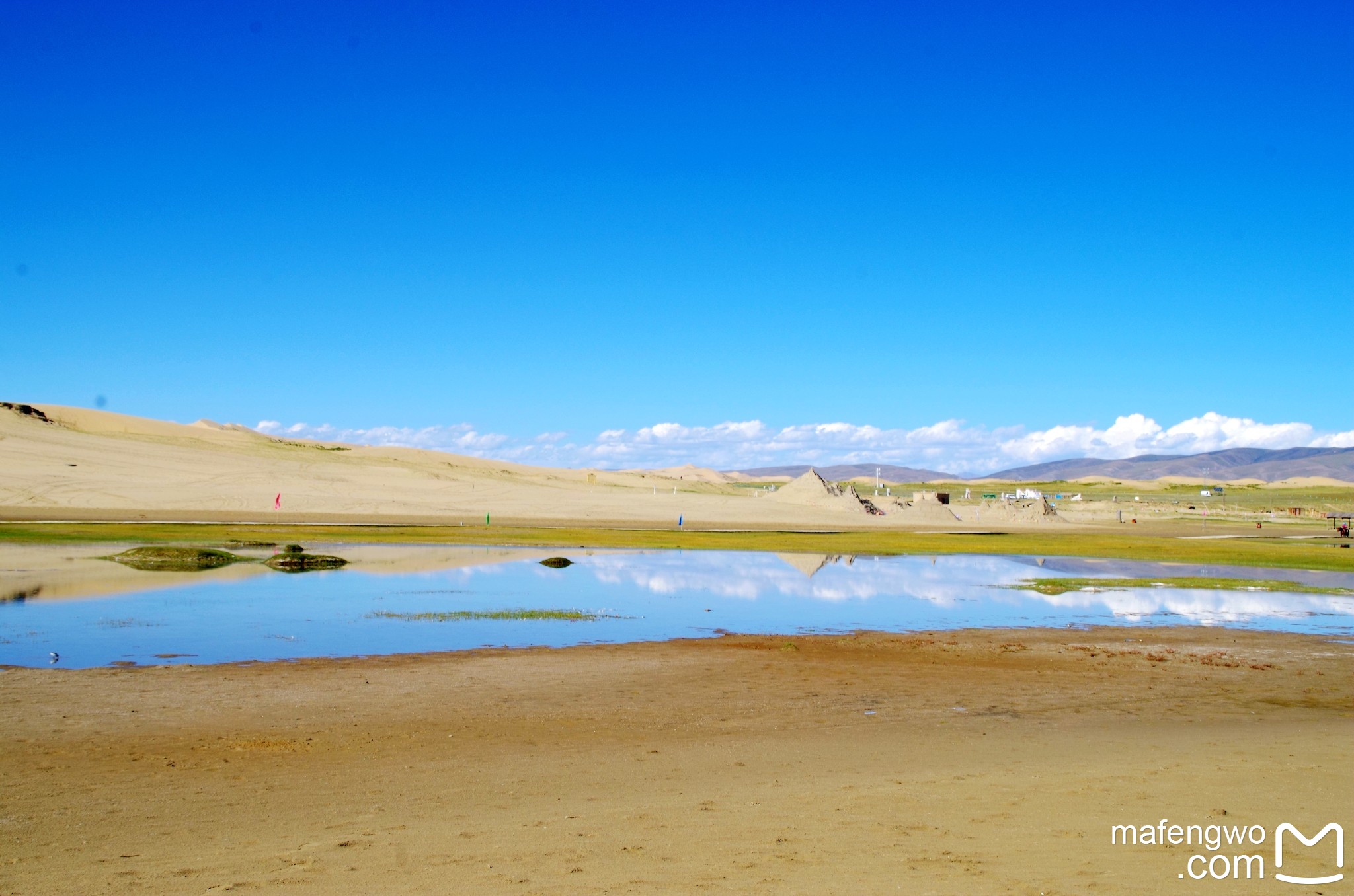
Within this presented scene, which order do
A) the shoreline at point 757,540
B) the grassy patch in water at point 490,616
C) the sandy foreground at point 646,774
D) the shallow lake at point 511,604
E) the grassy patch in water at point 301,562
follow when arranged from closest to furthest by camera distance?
1. the sandy foreground at point 646,774
2. the shallow lake at point 511,604
3. the grassy patch in water at point 490,616
4. the grassy patch in water at point 301,562
5. the shoreline at point 757,540

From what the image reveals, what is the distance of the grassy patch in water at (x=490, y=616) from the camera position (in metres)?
19.9

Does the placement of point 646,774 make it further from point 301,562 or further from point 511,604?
point 301,562

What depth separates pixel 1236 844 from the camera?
7125 mm

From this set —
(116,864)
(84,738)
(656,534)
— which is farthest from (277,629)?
(656,534)

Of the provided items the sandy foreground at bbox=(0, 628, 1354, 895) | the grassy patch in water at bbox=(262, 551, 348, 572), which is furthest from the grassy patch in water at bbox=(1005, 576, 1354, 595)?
the grassy patch in water at bbox=(262, 551, 348, 572)

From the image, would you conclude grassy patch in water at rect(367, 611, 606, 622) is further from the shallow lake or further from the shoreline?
the shoreline

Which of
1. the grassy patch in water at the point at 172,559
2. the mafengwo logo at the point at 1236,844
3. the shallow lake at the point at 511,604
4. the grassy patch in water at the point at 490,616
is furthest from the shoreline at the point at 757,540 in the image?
the mafengwo logo at the point at 1236,844

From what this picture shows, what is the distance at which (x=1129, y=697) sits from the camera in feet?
44.7

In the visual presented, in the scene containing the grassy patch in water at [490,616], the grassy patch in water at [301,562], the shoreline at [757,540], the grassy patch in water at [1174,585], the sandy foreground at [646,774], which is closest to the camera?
the sandy foreground at [646,774]

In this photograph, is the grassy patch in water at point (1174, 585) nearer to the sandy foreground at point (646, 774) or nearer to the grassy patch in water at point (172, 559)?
the sandy foreground at point (646, 774)

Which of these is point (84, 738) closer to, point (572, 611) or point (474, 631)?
point (474, 631)

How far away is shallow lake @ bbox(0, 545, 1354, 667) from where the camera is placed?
16.8 meters

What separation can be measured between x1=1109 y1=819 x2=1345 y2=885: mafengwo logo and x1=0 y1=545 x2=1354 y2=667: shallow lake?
452 inches

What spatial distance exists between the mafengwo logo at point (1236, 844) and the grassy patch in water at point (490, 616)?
1406 cm
